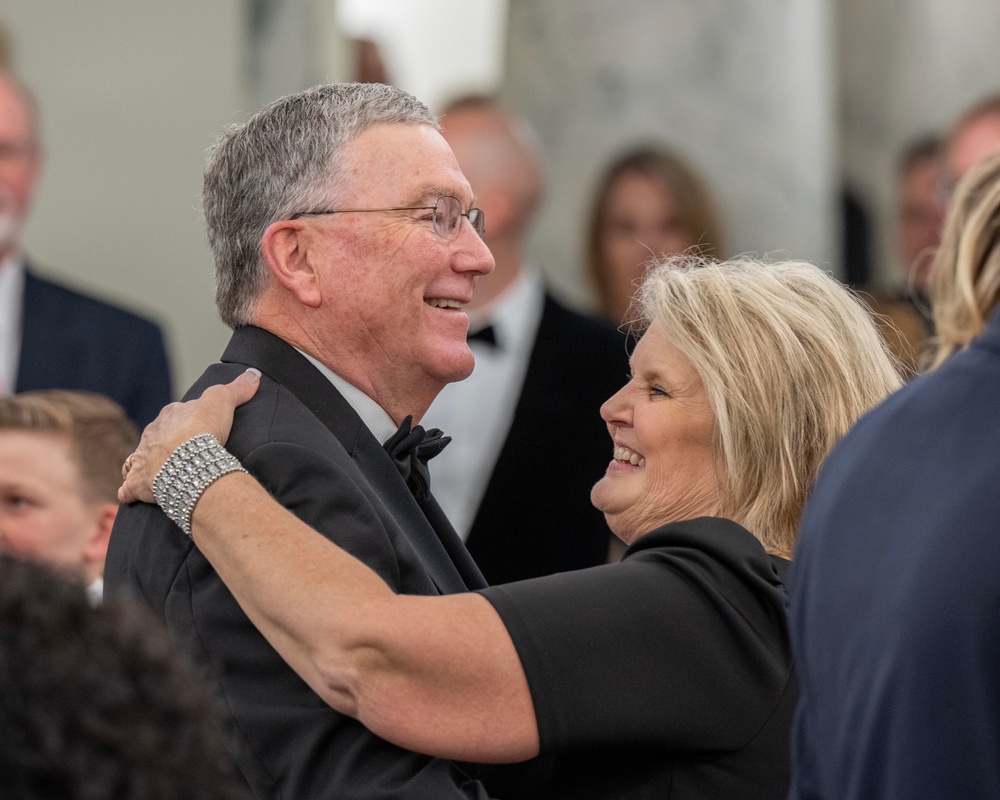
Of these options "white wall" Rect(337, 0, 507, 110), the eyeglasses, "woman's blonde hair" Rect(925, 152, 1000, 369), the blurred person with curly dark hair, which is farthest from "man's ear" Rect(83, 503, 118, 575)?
"white wall" Rect(337, 0, 507, 110)

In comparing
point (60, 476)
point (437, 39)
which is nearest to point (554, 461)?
point (60, 476)

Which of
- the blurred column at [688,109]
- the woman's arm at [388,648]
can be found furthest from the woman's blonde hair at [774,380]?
the blurred column at [688,109]

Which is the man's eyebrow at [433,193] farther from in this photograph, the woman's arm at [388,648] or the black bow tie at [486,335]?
the black bow tie at [486,335]

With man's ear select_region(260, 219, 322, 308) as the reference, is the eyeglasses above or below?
above

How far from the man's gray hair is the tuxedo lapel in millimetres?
133

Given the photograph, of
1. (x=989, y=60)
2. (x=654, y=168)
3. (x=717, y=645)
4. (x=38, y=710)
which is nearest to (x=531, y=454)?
(x=654, y=168)

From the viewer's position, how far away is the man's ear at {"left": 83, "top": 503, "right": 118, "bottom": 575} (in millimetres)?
3449

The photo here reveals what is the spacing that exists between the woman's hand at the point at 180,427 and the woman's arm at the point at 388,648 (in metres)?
0.23

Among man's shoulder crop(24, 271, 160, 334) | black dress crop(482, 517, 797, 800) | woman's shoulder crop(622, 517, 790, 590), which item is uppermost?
woman's shoulder crop(622, 517, 790, 590)

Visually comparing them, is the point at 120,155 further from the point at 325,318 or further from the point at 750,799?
the point at 750,799

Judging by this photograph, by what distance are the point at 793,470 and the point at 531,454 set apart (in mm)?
1869

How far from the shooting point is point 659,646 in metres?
2.14

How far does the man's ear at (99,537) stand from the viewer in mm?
3449

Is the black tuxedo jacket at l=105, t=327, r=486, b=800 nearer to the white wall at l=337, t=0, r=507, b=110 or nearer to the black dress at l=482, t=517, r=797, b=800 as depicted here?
the black dress at l=482, t=517, r=797, b=800
